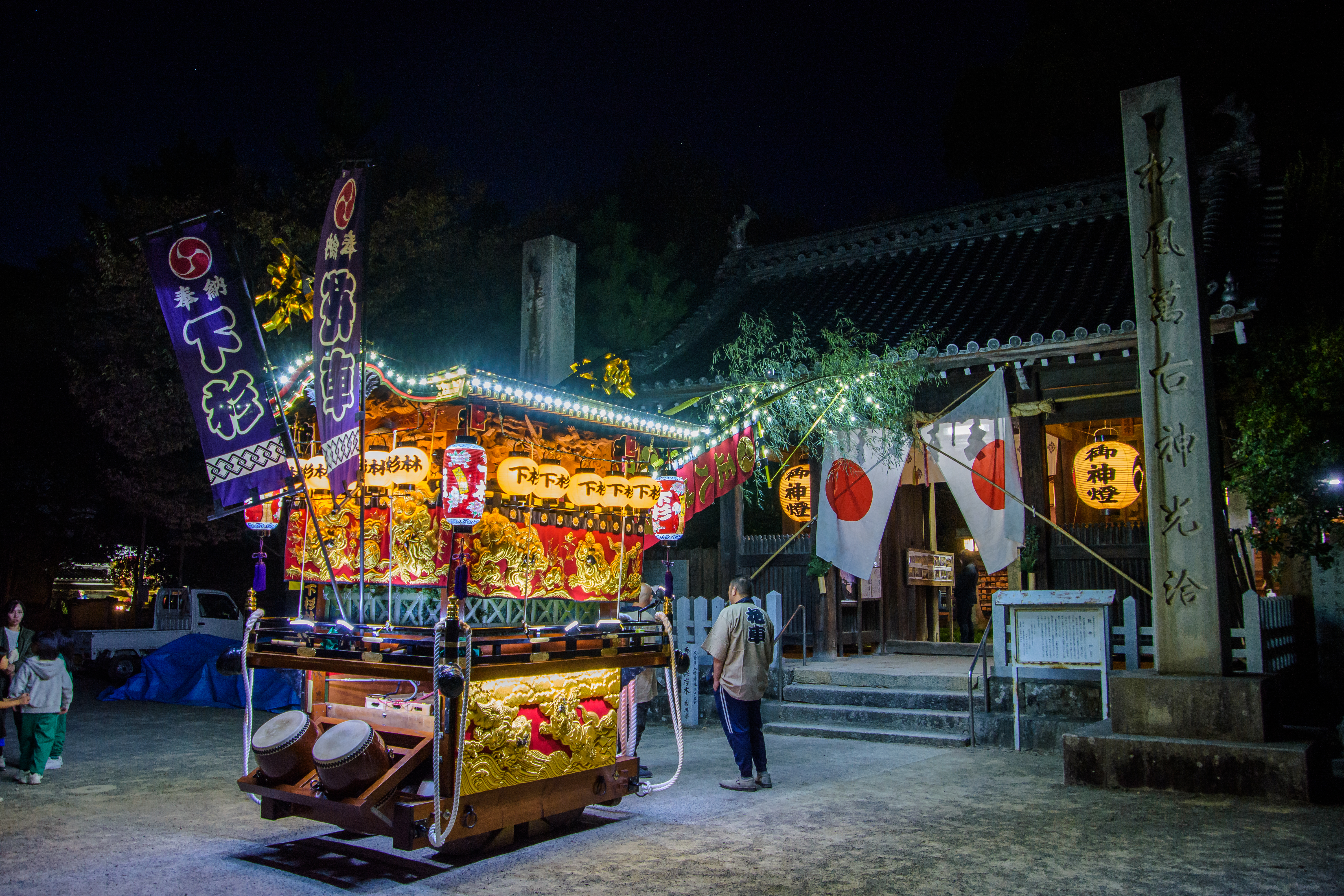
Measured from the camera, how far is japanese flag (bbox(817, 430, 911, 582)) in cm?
1293

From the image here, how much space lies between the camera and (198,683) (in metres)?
15.0

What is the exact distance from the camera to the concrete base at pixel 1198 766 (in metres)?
7.45

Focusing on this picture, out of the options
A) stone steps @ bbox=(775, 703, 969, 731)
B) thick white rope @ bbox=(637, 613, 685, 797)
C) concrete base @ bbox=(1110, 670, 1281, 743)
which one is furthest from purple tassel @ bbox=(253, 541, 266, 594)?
concrete base @ bbox=(1110, 670, 1281, 743)

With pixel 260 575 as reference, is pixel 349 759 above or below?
below

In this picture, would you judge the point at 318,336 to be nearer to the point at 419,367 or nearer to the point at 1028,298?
the point at 419,367

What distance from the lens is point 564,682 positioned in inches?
270

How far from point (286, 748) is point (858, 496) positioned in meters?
8.75

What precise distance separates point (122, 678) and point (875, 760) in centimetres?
1496

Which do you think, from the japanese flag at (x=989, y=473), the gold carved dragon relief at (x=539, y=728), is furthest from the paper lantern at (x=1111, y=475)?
the gold carved dragon relief at (x=539, y=728)

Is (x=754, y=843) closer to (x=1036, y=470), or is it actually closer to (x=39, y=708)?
(x=39, y=708)

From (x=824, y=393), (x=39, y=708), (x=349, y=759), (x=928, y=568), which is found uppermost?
(x=824, y=393)

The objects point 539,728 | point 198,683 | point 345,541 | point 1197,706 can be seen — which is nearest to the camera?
point 539,728

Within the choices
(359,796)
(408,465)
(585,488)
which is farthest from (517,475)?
(359,796)

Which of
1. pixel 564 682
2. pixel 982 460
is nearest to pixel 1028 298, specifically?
pixel 982 460
